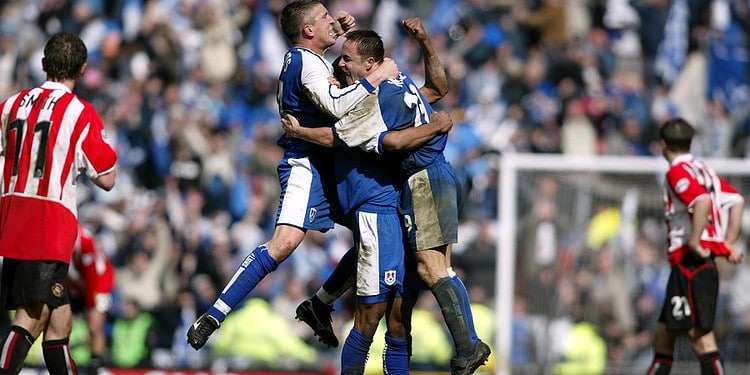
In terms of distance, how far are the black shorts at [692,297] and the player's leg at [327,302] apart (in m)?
2.74

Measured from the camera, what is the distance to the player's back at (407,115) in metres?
8.83

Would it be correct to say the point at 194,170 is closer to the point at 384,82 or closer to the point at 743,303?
the point at 743,303

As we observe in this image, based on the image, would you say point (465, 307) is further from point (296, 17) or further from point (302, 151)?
point (296, 17)

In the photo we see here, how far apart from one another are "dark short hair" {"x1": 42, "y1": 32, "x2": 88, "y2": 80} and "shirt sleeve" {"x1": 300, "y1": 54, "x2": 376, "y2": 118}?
1.48 metres

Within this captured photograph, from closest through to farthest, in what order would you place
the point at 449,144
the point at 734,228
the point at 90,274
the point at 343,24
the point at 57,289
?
1. the point at 57,289
2. the point at 343,24
3. the point at 734,228
4. the point at 90,274
5. the point at 449,144

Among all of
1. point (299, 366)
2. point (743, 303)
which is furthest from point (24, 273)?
point (743, 303)

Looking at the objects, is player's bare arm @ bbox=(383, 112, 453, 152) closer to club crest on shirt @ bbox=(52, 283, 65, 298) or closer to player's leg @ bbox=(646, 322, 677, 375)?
club crest on shirt @ bbox=(52, 283, 65, 298)

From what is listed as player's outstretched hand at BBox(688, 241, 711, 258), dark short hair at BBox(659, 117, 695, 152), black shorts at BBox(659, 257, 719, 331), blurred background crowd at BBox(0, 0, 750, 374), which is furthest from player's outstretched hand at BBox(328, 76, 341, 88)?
blurred background crowd at BBox(0, 0, 750, 374)

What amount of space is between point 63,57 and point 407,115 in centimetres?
229

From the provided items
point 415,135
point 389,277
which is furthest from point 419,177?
point 389,277

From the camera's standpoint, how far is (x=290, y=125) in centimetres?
901

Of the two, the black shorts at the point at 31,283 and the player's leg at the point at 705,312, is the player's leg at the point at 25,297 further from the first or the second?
the player's leg at the point at 705,312

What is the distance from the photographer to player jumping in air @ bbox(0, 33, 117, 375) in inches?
347

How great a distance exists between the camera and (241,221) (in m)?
16.3
